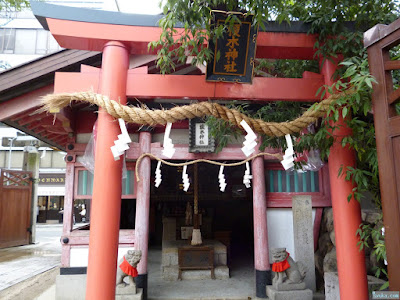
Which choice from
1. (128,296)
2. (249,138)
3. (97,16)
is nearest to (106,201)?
(249,138)

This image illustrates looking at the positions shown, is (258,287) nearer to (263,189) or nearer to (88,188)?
(263,189)

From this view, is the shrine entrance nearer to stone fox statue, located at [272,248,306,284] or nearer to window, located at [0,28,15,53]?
stone fox statue, located at [272,248,306,284]

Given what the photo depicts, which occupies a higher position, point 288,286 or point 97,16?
point 97,16

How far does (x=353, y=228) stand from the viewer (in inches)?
133

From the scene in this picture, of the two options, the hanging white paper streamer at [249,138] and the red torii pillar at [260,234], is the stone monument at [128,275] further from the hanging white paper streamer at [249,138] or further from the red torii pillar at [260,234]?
the hanging white paper streamer at [249,138]

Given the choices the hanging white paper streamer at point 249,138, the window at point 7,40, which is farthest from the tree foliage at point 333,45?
the window at point 7,40

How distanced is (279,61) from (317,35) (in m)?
1.46

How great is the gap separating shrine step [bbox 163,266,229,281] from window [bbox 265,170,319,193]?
107 inches

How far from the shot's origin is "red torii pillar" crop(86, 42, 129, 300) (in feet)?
A: 10.5

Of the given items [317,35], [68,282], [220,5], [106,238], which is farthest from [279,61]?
[68,282]

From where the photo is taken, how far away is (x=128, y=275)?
5.41 meters

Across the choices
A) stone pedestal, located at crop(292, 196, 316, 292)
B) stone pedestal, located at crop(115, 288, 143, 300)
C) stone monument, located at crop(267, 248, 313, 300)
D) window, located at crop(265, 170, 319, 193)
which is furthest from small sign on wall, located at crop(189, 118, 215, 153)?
stone pedestal, located at crop(115, 288, 143, 300)

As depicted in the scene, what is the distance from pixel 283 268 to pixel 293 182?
188 cm

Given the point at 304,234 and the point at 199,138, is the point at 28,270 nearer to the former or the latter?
the point at 199,138
